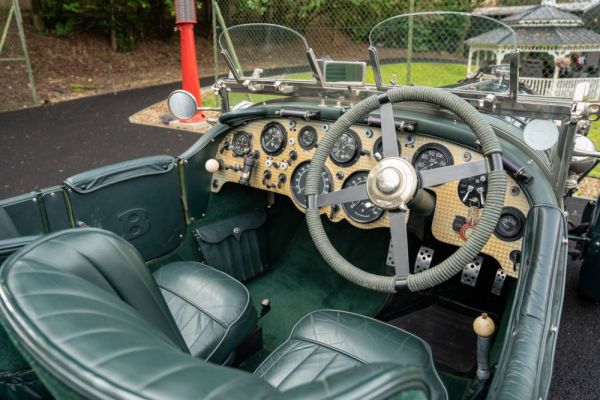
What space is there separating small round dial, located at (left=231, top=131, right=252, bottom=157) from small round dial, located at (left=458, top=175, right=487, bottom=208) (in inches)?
53.8

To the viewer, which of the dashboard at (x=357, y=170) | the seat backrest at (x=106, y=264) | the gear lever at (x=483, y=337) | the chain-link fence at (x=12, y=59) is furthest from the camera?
the chain-link fence at (x=12, y=59)

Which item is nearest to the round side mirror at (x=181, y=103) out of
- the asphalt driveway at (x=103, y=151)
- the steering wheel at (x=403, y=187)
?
the steering wheel at (x=403, y=187)

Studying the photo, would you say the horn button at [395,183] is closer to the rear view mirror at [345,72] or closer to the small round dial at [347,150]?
the small round dial at [347,150]

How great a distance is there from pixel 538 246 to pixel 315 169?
0.89m

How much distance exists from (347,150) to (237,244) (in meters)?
1.11

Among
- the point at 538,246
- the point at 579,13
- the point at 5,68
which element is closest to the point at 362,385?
the point at 538,246

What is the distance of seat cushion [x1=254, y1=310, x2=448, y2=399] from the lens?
181 cm

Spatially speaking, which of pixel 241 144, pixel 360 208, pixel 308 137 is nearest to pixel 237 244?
pixel 241 144

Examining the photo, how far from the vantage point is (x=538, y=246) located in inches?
64.8

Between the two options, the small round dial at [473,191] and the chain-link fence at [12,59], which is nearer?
the small round dial at [473,191]

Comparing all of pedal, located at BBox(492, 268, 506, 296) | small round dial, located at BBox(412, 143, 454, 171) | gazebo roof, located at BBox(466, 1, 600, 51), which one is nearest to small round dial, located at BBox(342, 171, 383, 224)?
small round dial, located at BBox(412, 143, 454, 171)

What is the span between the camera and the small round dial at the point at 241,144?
9.87ft

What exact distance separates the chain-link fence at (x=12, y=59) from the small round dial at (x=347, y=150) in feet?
28.0

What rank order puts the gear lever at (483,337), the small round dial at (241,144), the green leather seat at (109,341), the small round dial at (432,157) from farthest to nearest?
the small round dial at (241,144), the small round dial at (432,157), the gear lever at (483,337), the green leather seat at (109,341)
